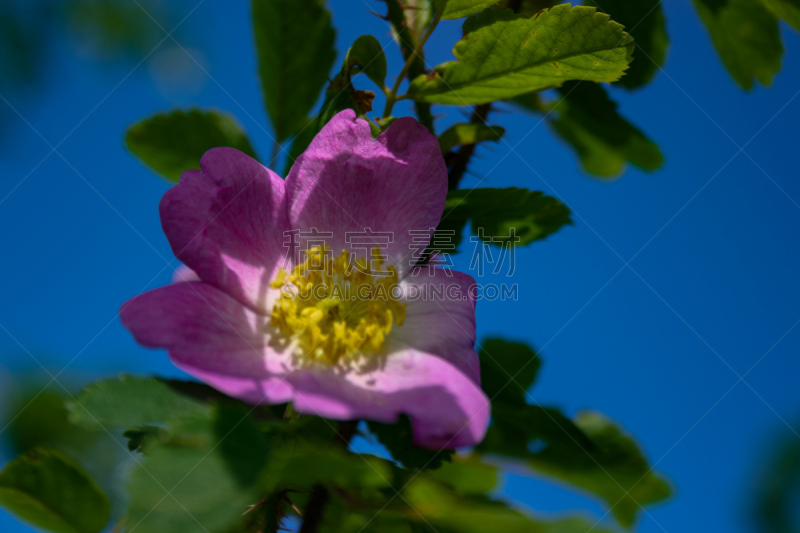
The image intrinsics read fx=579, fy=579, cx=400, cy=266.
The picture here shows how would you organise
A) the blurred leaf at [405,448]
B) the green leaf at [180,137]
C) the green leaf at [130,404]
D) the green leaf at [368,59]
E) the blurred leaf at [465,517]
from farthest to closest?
the green leaf at [180,137] < the green leaf at [368,59] < the blurred leaf at [405,448] < the green leaf at [130,404] < the blurred leaf at [465,517]

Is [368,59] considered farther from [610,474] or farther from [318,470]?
[610,474]

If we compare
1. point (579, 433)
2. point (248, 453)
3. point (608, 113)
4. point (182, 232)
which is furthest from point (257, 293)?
point (608, 113)

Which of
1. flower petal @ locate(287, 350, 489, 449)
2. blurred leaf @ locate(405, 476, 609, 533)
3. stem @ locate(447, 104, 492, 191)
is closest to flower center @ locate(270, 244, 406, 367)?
flower petal @ locate(287, 350, 489, 449)

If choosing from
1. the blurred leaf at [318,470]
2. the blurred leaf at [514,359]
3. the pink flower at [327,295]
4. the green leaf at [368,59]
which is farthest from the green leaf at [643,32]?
the blurred leaf at [318,470]

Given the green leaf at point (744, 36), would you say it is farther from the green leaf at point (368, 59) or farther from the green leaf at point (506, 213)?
the green leaf at point (368, 59)

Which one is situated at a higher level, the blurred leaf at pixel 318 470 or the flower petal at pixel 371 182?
the flower petal at pixel 371 182

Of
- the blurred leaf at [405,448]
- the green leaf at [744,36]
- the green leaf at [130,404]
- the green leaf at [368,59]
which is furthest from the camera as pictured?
the green leaf at [744,36]

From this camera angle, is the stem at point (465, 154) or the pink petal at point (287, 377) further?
the stem at point (465, 154)
